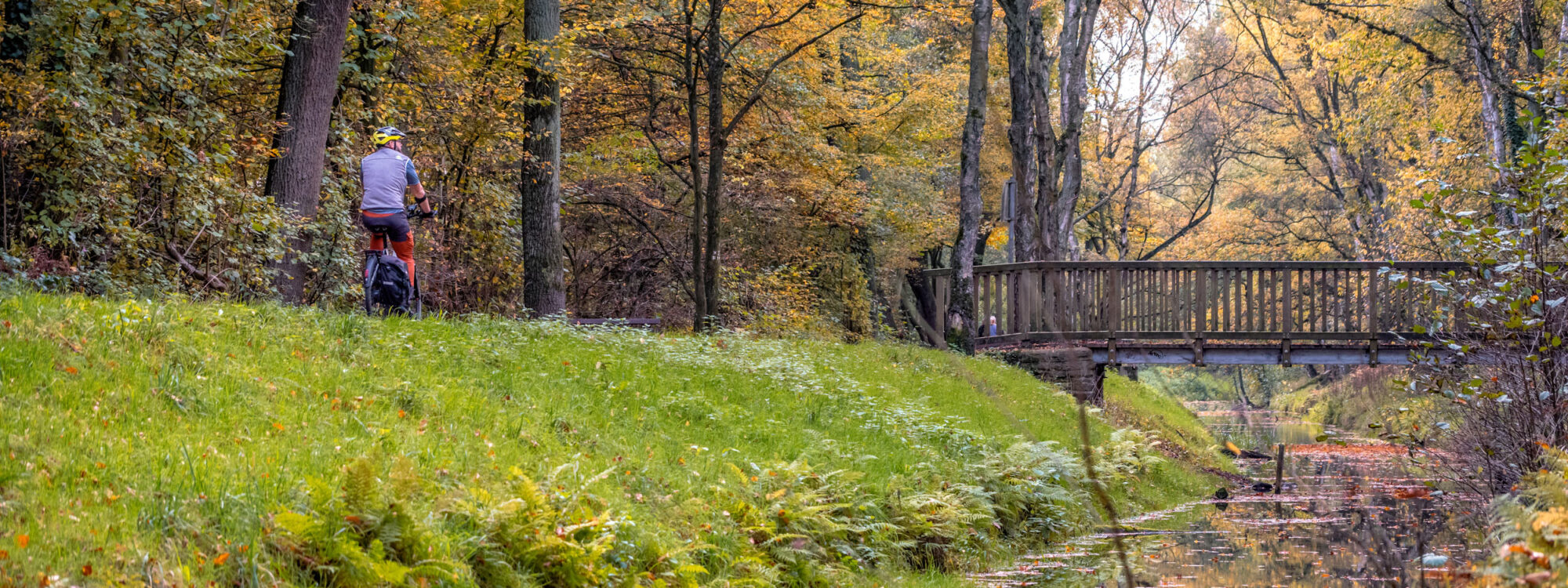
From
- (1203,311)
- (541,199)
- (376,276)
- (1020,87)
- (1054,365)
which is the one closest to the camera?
(376,276)

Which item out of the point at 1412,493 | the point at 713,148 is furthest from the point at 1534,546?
the point at 713,148

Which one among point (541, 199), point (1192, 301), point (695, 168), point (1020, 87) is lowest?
point (1192, 301)

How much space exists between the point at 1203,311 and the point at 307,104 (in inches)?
518

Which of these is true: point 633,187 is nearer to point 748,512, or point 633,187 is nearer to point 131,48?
point 131,48

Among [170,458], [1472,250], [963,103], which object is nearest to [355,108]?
[170,458]

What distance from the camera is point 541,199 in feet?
47.9

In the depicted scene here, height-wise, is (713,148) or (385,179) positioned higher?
(713,148)

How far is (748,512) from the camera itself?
6680 millimetres

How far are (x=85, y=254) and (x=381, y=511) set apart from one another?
A: 24.4 feet

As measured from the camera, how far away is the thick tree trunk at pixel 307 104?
38.3 feet

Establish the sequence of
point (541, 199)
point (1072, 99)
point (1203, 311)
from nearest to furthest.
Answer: point (541, 199), point (1203, 311), point (1072, 99)

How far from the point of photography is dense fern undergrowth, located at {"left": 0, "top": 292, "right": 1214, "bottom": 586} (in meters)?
4.17

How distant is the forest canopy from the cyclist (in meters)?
1.54

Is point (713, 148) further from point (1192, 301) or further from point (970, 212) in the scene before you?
point (1192, 301)
